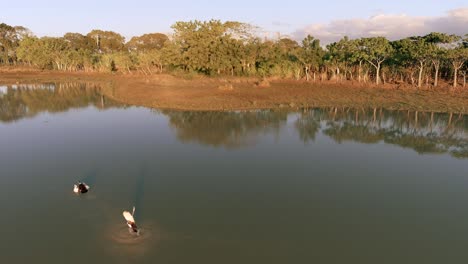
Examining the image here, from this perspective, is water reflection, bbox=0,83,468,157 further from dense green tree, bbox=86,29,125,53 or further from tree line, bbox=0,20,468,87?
dense green tree, bbox=86,29,125,53

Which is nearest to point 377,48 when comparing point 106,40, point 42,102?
point 42,102

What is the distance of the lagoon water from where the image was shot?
28.3 ft

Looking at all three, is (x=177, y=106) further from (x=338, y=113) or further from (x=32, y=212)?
(x=32, y=212)

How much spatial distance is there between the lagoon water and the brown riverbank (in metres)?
6.53

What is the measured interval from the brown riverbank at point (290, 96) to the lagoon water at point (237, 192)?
21.4 ft

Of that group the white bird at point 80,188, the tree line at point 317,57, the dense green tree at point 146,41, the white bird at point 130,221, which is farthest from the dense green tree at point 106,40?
the white bird at point 130,221

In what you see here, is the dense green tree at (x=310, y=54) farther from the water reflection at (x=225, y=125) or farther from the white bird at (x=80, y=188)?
the white bird at (x=80, y=188)

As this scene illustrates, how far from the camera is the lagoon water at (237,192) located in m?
8.62

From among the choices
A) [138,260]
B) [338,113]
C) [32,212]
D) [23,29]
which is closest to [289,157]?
[138,260]

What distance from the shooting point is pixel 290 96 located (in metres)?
33.9

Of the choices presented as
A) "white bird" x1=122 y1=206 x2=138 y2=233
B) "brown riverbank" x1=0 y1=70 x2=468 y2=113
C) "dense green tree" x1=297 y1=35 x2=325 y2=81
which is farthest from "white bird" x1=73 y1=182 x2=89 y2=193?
"dense green tree" x1=297 y1=35 x2=325 y2=81

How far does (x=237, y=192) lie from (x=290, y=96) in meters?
23.4

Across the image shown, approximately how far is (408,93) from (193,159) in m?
27.3

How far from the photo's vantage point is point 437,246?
8766mm
